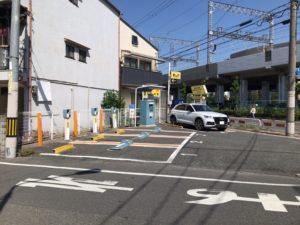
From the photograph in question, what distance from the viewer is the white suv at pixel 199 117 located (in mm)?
21188

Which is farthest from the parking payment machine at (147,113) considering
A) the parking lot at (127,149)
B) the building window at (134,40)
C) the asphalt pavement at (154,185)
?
the asphalt pavement at (154,185)

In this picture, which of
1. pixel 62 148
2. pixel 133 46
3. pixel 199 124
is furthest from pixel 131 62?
pixel 62 148

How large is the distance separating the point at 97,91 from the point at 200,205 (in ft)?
59.4

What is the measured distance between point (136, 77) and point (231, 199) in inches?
915

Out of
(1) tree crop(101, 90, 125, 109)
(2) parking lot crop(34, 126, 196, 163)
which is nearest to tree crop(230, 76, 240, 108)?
(1) tree crop(101, 90, 125, 109)

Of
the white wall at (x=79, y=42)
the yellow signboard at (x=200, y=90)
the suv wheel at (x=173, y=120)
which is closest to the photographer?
the white wall at (x=79, y=42)

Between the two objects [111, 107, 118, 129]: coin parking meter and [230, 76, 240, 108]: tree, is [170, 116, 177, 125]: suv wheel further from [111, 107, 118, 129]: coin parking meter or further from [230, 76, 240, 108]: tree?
[230, 76, 240, 108]: tree

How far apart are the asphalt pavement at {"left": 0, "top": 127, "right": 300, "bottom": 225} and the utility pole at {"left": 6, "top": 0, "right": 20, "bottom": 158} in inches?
28.5

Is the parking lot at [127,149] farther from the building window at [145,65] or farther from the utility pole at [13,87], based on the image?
the building window at [145,65]

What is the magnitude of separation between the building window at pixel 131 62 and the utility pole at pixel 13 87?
17282 millimetres

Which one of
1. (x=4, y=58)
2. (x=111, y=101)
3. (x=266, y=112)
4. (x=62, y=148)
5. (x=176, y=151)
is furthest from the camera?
(x=266, y=112)

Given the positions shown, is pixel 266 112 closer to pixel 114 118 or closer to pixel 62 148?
pixel 114 118

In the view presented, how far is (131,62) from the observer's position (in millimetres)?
30234

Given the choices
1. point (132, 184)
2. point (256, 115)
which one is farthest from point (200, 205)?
point (256, 115)
